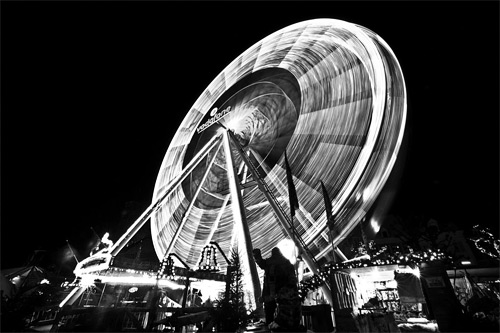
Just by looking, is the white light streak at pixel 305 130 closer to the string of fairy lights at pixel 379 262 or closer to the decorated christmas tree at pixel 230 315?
the string of fairy lights at pixel 379 262

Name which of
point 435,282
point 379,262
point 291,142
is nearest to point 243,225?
point 379,262

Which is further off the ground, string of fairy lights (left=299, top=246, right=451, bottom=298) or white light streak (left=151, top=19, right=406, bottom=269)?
white light streak (left=151, top=19, right=406, bottom=269)

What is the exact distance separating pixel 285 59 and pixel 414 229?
16034 mm

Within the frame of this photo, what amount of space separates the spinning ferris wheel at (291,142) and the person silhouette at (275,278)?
3.04 m

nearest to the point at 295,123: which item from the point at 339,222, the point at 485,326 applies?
the point at 339,222

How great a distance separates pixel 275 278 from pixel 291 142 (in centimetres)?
1069

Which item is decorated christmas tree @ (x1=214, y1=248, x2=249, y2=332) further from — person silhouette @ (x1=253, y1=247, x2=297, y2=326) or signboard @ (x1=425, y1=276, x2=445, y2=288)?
signboard @ (x1=425, y1=276, x2=445, y2=288)

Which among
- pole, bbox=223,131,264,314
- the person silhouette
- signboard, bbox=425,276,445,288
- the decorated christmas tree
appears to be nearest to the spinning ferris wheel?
pole, bbox=223,131,264,314

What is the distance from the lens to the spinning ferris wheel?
10.9 m

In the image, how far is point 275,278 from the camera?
503 cm

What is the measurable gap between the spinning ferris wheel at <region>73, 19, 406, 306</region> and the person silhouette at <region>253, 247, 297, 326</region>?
3043mm

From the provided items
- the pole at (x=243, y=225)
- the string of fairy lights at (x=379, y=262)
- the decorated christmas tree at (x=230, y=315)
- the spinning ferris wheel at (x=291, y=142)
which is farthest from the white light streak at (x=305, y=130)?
the decorated christmas tree at (x=230, y=315)

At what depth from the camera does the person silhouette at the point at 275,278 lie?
16.2 feet

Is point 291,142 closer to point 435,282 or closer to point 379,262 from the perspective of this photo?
point 379,262
